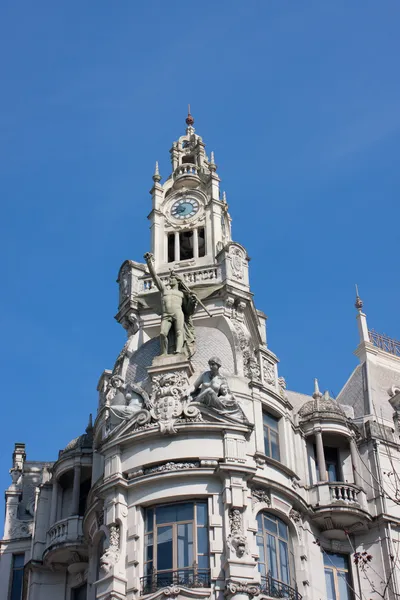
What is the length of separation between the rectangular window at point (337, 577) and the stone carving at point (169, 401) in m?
7.95

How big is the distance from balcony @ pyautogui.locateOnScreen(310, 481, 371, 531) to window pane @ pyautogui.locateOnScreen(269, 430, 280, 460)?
6.96ft

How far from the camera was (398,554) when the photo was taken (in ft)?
131

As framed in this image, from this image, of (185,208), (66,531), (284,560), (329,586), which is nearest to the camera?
(284,560)

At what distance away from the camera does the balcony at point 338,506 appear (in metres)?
39.5

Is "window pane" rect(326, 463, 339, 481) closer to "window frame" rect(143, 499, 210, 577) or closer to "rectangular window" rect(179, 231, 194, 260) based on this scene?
"window frame" rect(143, 499, 210, 577)

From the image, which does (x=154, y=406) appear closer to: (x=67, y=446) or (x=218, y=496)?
Result: (x=218, y=496)

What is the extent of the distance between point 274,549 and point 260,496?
190cm

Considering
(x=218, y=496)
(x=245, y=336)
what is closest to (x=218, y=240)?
(x=245, y=336)

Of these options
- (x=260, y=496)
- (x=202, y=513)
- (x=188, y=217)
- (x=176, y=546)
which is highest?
(x=188, y=217)

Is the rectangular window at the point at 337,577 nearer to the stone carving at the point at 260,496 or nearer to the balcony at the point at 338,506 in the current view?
the balcony at the point at 338,506

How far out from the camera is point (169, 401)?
125 ft

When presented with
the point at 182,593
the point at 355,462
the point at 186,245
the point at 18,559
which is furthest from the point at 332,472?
the point at 18,559

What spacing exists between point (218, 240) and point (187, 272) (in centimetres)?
290

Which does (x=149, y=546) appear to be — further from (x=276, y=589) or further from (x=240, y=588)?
(x=276, y=589)
